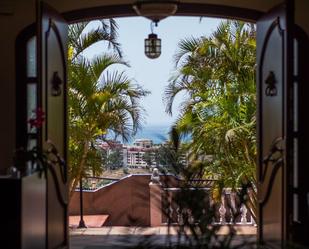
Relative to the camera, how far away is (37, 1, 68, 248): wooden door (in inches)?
169

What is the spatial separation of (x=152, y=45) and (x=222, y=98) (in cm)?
200

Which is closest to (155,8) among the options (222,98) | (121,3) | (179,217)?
(121,3)

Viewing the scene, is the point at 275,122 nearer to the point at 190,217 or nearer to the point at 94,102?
the point at 94,102

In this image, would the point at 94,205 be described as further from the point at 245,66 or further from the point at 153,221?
the point at 245,66

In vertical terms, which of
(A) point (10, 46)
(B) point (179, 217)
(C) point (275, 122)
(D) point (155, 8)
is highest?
(D) point (155, 8)

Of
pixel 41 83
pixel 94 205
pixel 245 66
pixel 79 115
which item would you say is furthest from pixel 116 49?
pixel 41 83

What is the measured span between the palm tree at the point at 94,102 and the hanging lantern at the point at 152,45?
6.42 feet

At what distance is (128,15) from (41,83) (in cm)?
139

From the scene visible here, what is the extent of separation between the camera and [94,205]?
8938 millimetres

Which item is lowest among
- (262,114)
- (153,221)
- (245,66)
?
(153,221)

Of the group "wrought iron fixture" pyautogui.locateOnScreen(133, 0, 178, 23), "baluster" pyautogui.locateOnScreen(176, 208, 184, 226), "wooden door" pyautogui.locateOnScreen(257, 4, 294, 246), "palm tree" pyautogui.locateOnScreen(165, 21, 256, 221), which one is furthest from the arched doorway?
"baluster" pyautogui.locateOnScreen(176, 208, 184, 226)

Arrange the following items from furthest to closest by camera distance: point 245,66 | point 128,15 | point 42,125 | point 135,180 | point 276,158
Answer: point 135,180 < point 245,66 < point 128,15 < point 276,158 < point 42,125

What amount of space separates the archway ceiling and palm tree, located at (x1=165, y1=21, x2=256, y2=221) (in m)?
1.79

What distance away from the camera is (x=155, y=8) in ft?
14.2
